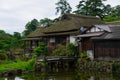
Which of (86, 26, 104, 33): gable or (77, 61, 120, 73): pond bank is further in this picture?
(86, 26, 104, 33): gable

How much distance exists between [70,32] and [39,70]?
993cm

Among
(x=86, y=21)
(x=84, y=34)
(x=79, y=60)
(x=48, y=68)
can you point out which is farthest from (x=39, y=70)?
(x=86, y=21)

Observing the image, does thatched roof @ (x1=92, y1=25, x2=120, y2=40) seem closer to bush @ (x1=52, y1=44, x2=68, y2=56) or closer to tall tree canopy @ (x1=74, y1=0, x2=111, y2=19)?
bush @ (x1=52, y1=44, x2=68, y2=56)

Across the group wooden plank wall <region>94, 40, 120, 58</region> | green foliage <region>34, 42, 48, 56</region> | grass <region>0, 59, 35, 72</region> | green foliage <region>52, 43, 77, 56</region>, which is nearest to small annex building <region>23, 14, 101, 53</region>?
green foliage <region>34, 42, 48, 56</region>

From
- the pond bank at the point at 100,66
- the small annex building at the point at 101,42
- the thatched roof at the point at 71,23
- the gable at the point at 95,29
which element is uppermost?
the thatched roof at the point at 71,23

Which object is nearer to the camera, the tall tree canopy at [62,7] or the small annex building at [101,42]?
the small annex building at [101,42]

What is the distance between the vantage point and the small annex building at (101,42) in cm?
3488

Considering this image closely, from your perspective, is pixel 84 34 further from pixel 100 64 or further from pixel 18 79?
pixel 18 79

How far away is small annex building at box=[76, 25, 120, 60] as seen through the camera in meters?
34.9

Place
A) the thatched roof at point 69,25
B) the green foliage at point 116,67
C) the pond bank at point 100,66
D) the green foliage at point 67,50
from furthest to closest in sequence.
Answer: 1. the thatched roof at point 69,25
2. the green foliage at point 67,50
3. the pond bank at point 100,66
4. the green foliage at point 116,67

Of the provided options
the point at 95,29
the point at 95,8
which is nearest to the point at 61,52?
the point at 95,29

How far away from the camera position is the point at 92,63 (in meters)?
35.5

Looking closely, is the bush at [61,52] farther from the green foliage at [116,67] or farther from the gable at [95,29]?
the green foliage at [116,67]

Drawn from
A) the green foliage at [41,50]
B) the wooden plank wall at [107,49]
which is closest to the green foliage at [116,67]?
the wooden plank wall at [107,49]
